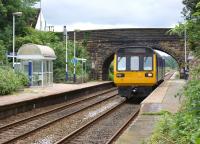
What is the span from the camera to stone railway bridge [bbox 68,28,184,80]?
52.5 metres

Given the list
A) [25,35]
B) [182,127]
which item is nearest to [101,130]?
[182,127]

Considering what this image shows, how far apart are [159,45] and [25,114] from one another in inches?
1349

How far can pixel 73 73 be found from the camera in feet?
147

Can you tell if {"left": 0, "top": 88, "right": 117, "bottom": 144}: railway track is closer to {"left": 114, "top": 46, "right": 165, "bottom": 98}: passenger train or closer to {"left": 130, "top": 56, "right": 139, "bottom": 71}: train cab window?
{"left": 114, "top": 46, "right": 165, "bottom": 98}: passenger train

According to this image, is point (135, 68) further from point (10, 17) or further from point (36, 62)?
point (10, 17)

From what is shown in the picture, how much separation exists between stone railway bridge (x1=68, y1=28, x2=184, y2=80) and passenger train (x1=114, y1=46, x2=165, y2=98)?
26213mm

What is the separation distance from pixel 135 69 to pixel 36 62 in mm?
7516

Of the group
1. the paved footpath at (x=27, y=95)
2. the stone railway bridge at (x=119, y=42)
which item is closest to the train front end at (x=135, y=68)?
the paved footpath at (x=27, y=95)

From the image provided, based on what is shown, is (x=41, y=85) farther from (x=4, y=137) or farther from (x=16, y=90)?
(x=4, y=137)

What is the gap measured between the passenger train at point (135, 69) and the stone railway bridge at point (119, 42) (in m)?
26.2

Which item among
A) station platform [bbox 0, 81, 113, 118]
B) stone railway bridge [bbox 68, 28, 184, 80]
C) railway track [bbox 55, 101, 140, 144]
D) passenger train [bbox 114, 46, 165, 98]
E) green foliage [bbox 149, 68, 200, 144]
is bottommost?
railway track [bbox 55, 101, 140, 144]

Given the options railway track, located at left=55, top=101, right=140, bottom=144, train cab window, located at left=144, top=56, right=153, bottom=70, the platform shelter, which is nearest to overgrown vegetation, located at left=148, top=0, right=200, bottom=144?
railway track, located at left=55, top=101, right=140, bottom=144

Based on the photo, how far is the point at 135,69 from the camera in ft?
84.0

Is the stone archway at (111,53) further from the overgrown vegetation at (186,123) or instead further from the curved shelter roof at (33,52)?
the overgrown vegetation at (186,123)
